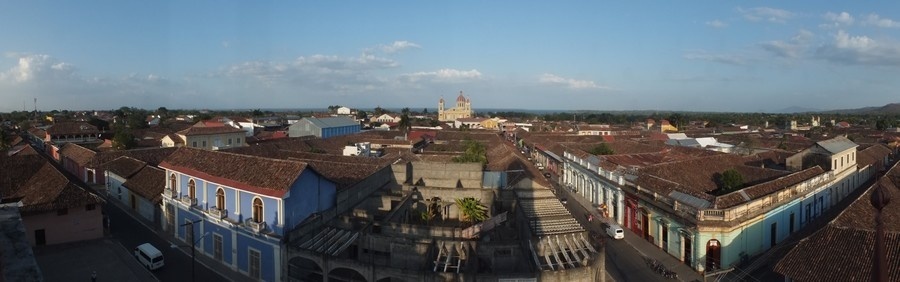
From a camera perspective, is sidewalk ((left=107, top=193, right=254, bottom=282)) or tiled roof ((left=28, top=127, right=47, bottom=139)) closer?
sidewalk ((left=107, top=193, right=254, bottom=282))

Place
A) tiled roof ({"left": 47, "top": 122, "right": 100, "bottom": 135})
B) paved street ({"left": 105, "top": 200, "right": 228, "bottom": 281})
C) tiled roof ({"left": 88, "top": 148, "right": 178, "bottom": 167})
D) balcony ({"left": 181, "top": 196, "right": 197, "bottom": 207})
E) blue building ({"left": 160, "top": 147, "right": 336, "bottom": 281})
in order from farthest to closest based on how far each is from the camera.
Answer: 1. tiled roof ({"left": 47, "top": 122, "right": 100, "bottom": 135})
2. tiled roof ({"left": 88, "top": 148, "right": 178, "bottom": 167})
3. balcony ({"left": 181, "top": 196, "right": 197, "bottom": 207})
4. paved street ({"left": 105, "top": 200, "right": 228, "bottom": 281})
5. blue building ({"left": 160, "top": 147, "right": 336, "bottom": 281})

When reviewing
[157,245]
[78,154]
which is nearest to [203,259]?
[157,245]

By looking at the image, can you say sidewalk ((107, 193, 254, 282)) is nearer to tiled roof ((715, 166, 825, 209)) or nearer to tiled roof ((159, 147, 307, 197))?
tiled roof ((159, 147, 307, 197))

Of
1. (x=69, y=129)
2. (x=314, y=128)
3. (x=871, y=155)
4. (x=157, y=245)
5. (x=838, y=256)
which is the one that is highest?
(x=69, y=129)

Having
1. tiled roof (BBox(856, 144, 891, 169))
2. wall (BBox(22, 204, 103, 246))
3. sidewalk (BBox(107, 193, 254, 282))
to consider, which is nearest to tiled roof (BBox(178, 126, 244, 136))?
sidewalk (BBox(107, 193, 254, 282))

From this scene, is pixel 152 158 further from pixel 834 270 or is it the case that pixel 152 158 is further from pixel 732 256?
pixel 834 270

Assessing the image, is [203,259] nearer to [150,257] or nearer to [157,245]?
[150,257]

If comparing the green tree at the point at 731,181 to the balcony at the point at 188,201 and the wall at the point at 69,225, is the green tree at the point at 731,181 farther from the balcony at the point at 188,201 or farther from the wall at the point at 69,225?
the wall at the point at 69,225

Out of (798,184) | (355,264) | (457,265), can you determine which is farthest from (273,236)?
(798,184)
